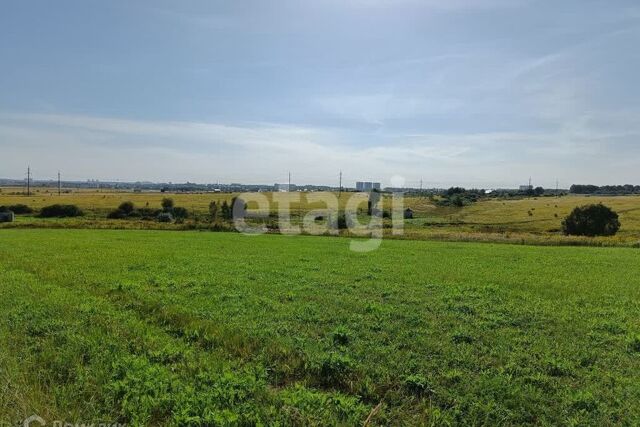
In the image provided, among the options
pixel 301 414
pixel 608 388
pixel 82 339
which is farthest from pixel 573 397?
pixel 82 339

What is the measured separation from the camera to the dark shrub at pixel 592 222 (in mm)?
61469

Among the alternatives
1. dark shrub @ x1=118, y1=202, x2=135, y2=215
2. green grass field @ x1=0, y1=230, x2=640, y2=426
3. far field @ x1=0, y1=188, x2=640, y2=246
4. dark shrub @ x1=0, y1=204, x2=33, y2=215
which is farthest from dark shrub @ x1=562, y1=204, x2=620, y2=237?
dark shrub @ x1=0, y1=204, x2=33, y2=215

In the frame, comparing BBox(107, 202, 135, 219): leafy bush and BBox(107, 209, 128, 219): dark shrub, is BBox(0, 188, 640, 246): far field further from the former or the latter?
BBox(107, 202, 135, 219): leafy bush

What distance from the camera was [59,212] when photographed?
7850 cm

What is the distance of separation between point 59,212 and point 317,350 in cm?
8558

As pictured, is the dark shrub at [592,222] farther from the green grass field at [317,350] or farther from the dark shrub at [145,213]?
the dark shrub at [145,213]

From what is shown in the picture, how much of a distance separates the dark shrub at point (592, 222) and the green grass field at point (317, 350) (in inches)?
2088

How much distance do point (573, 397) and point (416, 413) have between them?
8.14 feet

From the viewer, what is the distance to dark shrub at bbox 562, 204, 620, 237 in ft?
202

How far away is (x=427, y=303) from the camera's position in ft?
39.7

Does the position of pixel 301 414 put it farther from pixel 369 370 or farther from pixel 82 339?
pixel 82 339

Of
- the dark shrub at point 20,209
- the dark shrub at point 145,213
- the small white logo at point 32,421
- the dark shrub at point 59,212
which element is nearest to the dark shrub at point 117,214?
the dark shrub at point 145,213

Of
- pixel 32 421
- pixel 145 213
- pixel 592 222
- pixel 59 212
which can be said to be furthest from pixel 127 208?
pixel 32 421

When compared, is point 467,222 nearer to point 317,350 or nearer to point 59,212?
point 59,212
